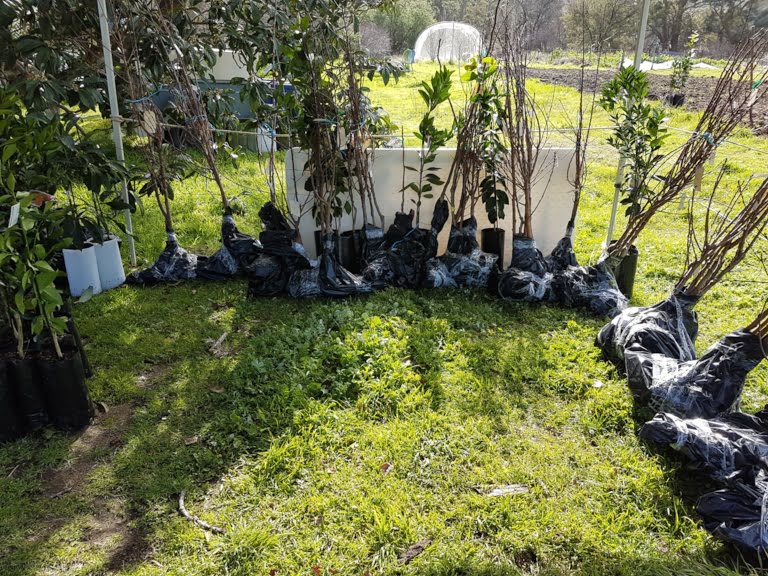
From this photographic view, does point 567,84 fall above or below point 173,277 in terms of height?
above

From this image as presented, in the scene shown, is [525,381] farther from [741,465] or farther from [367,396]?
[741,465]

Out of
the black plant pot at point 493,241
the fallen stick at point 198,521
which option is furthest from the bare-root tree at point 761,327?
the fallen stick at point 198,521

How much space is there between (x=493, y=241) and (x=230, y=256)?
7.03 ft

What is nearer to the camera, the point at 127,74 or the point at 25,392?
the point at 25,392

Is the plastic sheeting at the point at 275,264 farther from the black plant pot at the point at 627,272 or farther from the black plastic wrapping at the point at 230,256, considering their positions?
the black plant pot at the point at 627,272

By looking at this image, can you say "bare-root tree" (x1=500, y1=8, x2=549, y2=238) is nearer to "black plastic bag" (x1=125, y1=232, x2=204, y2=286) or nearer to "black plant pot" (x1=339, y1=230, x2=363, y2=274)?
"black plant pot" (x1=339, y1=230, x2=363, y2=274)

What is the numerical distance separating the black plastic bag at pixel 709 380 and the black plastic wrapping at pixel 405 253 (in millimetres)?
1928

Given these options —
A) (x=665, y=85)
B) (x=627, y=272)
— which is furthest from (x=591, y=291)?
(x=665, y=85)

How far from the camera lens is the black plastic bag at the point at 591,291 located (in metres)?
4.06

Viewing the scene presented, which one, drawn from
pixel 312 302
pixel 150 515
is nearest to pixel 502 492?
pixel 150 515

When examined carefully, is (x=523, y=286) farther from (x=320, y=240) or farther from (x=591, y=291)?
(x=320, y=240)

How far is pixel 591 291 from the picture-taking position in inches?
163

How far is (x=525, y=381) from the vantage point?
333 cm

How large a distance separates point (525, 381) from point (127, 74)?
11.5ft
